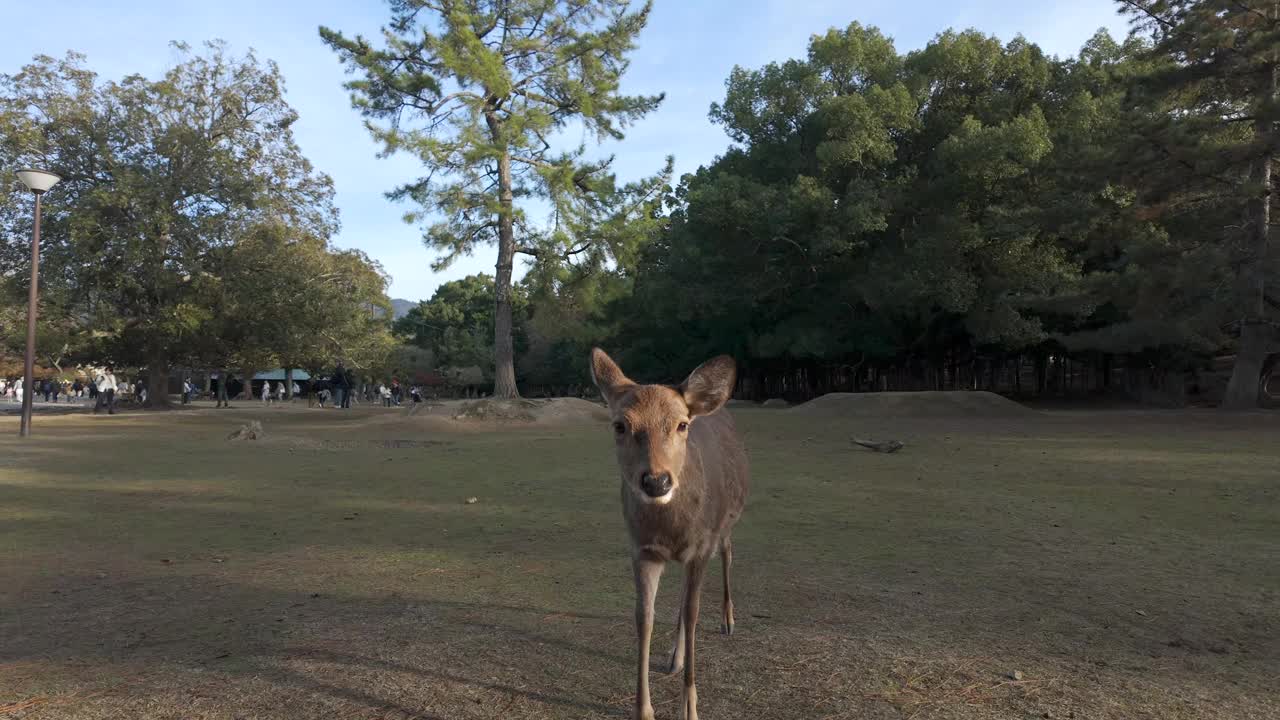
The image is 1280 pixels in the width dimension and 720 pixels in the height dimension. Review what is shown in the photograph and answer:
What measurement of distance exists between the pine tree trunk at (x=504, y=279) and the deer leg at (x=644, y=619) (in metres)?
22.7

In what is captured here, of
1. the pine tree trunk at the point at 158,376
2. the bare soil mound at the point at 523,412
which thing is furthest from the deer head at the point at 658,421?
the pine tree trunk at the point at 158,376

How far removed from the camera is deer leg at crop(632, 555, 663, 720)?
299cm

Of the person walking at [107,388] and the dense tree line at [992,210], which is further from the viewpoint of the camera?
the person walking at [107,388]

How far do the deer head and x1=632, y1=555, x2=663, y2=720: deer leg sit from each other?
32 centimetres

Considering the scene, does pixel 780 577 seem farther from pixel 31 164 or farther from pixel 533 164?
pixel 31 164

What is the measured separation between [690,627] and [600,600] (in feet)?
5.19

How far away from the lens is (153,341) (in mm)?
28547

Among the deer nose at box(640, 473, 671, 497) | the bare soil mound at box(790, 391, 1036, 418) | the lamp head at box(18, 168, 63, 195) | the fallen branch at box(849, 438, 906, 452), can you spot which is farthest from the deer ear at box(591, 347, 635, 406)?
the bare soil mound at box(790, 391, 1036, 418)

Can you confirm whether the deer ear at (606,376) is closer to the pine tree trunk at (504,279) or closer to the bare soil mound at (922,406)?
the pine tree trunk at (504,279)

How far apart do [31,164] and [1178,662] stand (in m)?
34.5

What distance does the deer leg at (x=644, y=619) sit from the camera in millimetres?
2986

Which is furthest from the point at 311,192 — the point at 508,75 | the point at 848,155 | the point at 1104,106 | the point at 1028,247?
the point at 1104,106

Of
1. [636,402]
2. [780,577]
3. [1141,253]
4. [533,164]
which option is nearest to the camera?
[636,402]

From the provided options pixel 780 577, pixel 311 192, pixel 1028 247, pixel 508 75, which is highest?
pixel 508 75
